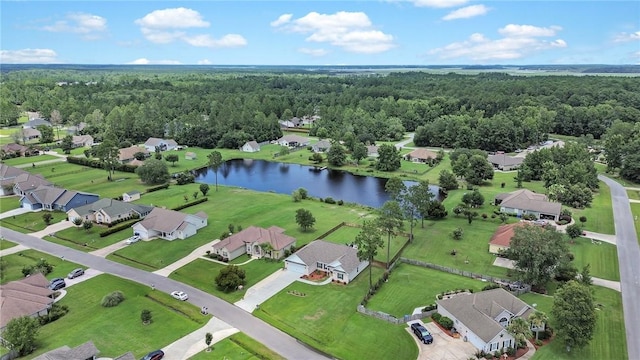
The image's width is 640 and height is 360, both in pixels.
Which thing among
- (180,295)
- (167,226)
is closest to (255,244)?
(180,295)

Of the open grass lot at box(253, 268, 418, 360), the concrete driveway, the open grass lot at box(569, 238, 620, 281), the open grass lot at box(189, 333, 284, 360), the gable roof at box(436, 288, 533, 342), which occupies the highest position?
the gable roof at box(436, 288, 533, 342)

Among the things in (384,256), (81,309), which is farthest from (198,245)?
(384,256)

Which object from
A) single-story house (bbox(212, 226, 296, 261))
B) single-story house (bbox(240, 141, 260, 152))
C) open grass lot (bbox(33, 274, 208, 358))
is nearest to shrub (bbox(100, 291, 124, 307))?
open grass lot (bbox(33, 274, 208, 358))

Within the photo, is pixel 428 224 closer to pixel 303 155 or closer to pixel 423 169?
pixel 423 169

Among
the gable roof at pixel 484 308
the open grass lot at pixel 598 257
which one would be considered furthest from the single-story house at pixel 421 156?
the gable roof at pixel 484 308

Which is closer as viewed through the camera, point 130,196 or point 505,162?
point 130,196

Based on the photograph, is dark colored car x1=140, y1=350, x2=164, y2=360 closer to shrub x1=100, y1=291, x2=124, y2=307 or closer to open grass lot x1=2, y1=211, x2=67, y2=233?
shrub x1=100, y1=291, x2=124, y2=307

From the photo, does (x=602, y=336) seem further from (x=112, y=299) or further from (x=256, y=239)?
(x=112, y=299)
